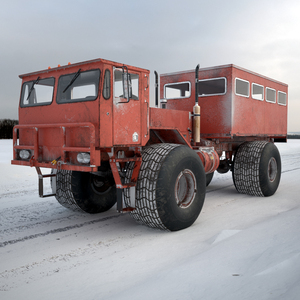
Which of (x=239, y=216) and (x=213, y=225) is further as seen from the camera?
(x=239, y=216)

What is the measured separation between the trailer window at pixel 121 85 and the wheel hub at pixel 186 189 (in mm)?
1516

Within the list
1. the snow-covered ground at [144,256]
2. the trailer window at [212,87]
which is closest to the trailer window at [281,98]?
the trailer window at [212,87]

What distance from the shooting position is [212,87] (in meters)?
8.02

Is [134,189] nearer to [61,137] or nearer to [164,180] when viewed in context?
[164,180]

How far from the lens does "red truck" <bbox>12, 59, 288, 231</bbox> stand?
15.3ft

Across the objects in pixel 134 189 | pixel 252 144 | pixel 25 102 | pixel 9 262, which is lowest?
pixel 9 262

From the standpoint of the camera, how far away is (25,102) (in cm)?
581

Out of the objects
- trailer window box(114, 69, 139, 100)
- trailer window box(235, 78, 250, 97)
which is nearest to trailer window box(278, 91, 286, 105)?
Answer: trailer window box(235, 78, 250, 97)

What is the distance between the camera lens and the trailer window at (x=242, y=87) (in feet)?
24.8

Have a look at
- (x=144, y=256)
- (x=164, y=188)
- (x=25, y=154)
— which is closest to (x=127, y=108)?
(x=164, y=188)

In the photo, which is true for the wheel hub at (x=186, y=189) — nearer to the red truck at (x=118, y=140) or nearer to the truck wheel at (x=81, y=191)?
the red truck at (x=118, y=140)

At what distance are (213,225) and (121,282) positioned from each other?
8.00 ft

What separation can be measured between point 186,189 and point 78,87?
2404 millimetres

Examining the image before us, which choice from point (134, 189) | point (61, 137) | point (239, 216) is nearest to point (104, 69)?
point (61, 137)
